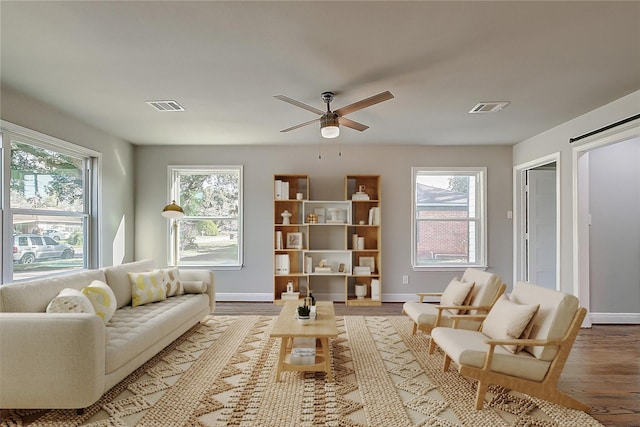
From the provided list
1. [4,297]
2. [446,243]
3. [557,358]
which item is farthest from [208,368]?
[446,243]

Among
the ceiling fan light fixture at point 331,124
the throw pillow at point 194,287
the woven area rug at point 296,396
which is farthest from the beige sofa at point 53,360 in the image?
the ceiling fan light fixture at point 331,124

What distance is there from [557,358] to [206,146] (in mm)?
5407

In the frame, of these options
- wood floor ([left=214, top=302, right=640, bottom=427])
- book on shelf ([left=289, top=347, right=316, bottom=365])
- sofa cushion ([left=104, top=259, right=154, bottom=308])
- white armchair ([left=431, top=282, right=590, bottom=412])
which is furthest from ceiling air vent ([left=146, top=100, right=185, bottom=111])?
wood floor ([left=214, top=302, right=640, bottom=427])

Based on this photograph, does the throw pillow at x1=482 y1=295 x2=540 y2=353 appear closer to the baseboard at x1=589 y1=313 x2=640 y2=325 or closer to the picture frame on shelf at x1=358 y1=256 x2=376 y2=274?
the baseboard at x1=589 y1=313 x2=640 y2=325

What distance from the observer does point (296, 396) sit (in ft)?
8.56

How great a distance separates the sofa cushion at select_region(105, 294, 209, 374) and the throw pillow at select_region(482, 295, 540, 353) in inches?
110

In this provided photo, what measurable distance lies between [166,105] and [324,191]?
2.83m

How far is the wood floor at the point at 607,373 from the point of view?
2459mm

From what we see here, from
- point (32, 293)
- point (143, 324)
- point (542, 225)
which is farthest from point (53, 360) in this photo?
point (542, 225)

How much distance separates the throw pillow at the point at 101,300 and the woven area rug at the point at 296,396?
56cm

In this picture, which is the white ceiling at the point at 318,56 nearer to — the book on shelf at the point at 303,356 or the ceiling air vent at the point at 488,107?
the ceiling air vent at the point at 488,107

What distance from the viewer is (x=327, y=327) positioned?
300cm

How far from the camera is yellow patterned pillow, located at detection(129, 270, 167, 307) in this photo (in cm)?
382

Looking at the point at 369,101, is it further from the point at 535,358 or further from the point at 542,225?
the point at 542,225
